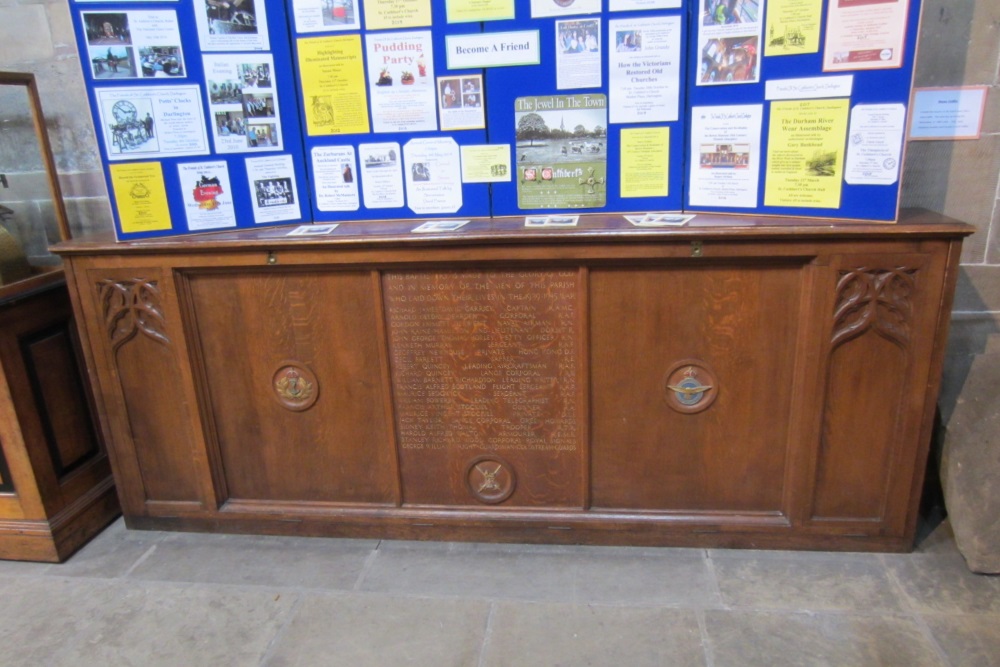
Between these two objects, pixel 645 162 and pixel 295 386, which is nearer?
pixel 645 162

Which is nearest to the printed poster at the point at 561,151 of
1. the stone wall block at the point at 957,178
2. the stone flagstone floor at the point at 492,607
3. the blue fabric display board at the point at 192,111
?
the blue fabric display board at the point at 192,111

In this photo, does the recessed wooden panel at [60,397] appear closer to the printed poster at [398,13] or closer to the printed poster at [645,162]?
the printed poster at [398,13]

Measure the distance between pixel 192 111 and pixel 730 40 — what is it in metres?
1.77

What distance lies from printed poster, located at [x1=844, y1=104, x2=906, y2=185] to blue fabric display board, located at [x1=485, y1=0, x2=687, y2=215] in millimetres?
514

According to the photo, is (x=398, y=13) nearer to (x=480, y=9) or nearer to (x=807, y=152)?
(x=480, y=9)

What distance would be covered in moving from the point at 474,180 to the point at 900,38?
1340mm

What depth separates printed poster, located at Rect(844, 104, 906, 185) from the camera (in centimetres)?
205

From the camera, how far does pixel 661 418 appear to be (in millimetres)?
2381

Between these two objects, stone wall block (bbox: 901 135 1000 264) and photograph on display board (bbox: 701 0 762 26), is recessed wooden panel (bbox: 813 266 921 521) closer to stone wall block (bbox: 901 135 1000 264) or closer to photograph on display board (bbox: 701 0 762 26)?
stone wall block (bbox: 901 135 1000 264)

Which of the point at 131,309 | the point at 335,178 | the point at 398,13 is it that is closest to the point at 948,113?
the point at 398,13

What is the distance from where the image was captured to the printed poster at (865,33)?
6.51 ft

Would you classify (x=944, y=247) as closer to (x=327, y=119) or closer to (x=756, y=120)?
(x=756, y=120)

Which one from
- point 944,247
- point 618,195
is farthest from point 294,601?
point 944,247

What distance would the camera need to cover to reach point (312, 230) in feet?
7.91
